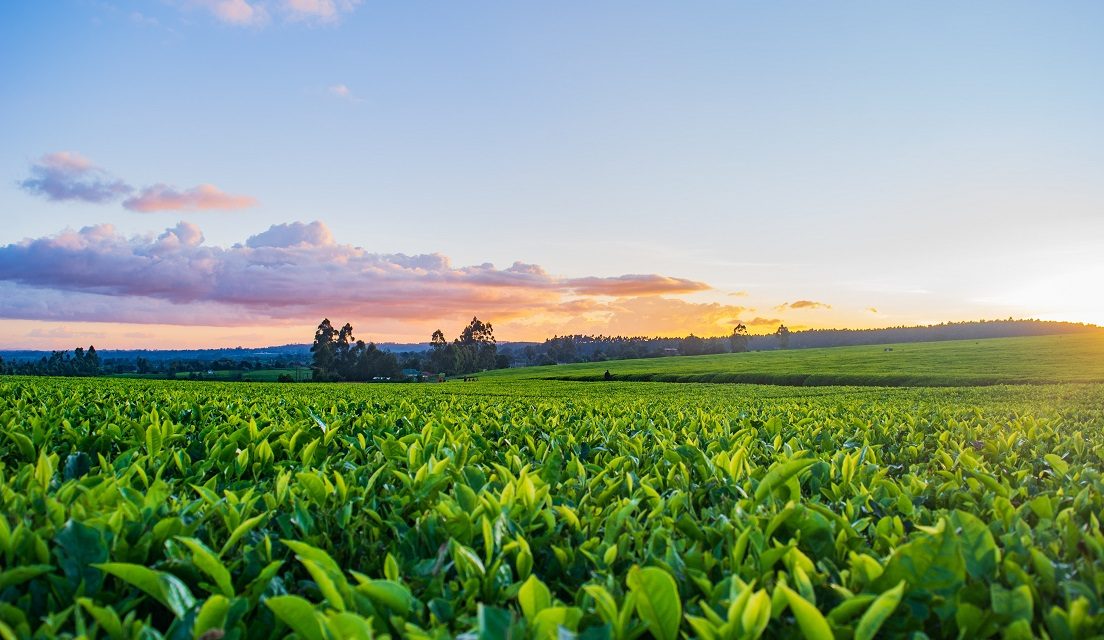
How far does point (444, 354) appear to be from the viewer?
5022 inches

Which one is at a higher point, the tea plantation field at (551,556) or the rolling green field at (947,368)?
the tea plantation field at (551,556)

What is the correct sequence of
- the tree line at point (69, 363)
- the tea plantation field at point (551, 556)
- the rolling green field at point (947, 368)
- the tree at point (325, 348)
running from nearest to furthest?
the tea plantation field at point (551, 556), the rolling green field at point (947, 368), the tree line at point (69, 363), the tree at point (325, 348)

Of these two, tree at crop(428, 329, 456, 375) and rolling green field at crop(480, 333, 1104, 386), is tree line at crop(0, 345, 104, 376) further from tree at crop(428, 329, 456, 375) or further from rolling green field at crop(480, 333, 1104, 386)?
rolling green field at crop(480, 333, 1104, 386)

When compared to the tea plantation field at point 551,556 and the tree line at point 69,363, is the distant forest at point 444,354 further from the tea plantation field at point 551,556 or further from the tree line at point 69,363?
the tea plantation field at point 551,556

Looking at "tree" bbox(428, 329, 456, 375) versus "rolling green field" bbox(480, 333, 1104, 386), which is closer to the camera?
"rolling green field" bbox(480, 333, 1104, 386)

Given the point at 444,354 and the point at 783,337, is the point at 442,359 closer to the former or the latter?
the point at 444,354

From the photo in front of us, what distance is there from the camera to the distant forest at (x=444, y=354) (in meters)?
99.1

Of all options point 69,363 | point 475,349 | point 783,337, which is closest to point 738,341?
point 783,337

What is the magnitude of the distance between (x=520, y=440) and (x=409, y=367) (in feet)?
436

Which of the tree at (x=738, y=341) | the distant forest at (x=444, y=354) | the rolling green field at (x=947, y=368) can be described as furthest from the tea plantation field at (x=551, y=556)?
the tree at (x=738, y=341)

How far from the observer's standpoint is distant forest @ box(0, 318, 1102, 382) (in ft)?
325

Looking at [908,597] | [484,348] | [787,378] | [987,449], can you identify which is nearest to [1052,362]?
[787,378]

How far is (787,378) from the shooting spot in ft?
176

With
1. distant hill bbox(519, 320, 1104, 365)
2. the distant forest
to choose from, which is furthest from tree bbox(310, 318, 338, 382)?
distant hill bbox(519, 320, 1104, 365)
